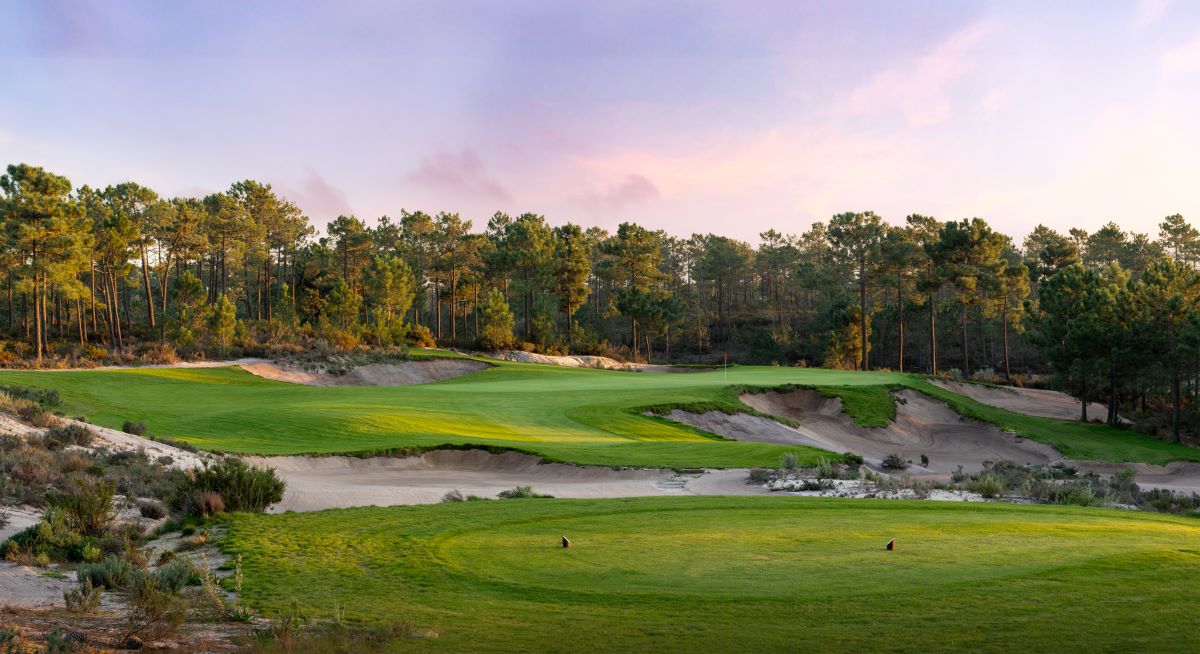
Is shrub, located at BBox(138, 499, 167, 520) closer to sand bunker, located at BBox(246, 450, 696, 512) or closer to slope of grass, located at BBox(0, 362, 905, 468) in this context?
sand bunker, located at BBox(246, 450, 696, 512)

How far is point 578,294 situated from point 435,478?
66.5 metres

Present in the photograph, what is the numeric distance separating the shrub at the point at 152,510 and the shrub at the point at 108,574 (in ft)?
15.4

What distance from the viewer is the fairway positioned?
2473cm

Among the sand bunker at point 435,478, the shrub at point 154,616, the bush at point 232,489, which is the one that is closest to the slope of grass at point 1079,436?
the sand bunker at point 435,478

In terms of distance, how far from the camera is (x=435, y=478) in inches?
860

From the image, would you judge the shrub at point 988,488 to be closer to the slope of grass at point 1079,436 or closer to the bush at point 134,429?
the slope of grass at point 1079,436

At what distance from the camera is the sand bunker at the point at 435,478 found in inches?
679

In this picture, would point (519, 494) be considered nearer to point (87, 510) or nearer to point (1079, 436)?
point (87, 510)

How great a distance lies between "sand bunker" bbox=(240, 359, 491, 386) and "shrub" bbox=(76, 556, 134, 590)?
40.4 metres

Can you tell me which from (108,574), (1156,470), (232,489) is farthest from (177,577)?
(1156,470)

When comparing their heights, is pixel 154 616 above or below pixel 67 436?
below

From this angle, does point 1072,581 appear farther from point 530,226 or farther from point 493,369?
point 530,226

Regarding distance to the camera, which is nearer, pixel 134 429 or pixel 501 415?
pixel 134 429

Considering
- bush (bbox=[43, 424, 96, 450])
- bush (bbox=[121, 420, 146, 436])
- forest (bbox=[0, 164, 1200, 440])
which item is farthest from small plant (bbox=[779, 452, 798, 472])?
forest (bbox=[0, 164, 1200, 440])
